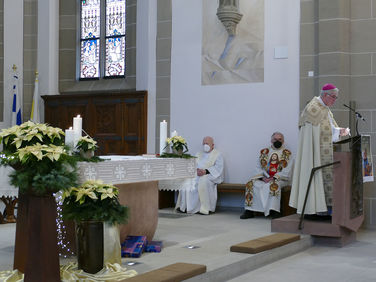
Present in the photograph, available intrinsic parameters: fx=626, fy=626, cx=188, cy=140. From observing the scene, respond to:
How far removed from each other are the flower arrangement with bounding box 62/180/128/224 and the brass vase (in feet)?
0.21

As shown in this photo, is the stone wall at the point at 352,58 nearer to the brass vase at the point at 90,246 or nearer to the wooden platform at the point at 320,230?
the wooden platform at the point at 320,230

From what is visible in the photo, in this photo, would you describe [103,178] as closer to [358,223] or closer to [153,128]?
[358,223]

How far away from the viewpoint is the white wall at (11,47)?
12812mm

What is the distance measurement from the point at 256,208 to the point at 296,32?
2.78 m

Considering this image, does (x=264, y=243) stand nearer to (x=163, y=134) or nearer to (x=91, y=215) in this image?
(x=163, y=134)

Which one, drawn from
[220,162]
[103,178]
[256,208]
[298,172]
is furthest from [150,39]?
[103,178]

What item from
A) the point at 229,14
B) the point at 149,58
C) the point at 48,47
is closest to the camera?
the point at 229,14

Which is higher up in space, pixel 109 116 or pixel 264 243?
pixel 109 116

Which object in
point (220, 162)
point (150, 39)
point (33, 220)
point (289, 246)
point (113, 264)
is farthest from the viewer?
point (150, 39)

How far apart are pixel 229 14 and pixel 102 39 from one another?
367cm

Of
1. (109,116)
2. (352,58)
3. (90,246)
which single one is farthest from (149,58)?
(90,246)

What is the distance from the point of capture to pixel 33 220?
436 cm

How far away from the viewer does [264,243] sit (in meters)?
6.52

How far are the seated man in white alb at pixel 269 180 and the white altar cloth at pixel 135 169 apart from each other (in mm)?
2719
